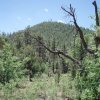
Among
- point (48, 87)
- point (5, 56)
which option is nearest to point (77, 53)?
point (48, 87)

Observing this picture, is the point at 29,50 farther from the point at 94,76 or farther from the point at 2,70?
the point at 94,76

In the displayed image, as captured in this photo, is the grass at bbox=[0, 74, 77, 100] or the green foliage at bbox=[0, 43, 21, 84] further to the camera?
the green foliage at bbox=[0, 43, 21, 84]

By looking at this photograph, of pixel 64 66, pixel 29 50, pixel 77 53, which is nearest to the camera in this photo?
pixel 77 53

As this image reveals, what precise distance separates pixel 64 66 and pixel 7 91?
86.3 m

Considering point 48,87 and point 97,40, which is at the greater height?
point 97,40

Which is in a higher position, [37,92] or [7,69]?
[7,69]

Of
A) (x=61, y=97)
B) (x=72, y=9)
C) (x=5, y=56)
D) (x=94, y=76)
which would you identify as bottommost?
(x=61, y=97)

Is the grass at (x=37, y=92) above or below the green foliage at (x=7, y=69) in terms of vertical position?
below

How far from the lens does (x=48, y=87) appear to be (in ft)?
145

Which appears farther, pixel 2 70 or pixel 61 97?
pixel 61 97

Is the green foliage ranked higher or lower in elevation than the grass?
higher

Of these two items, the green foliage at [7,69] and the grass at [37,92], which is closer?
the grass at [37,92]

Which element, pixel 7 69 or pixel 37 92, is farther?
pixel 37 92

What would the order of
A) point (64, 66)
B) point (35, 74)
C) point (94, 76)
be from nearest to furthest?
1. point (94, 76)
2. point (35, 74)
3. point (64, 66)
